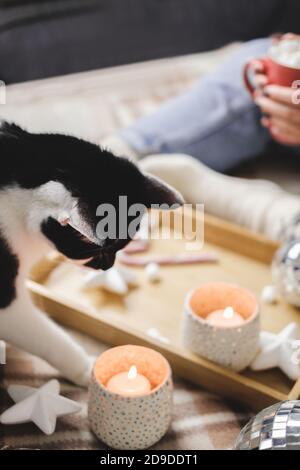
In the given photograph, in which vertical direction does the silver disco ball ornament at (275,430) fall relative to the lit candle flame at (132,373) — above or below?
above

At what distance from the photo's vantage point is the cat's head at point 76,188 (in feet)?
1.45

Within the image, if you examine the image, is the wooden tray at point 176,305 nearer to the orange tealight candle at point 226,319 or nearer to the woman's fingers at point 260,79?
the orange tealight candle at point 226,319

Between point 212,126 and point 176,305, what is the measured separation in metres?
0.37

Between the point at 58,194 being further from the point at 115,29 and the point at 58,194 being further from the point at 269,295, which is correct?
the point at 115,29

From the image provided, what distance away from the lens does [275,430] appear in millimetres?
415

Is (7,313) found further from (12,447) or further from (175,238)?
(175,238)

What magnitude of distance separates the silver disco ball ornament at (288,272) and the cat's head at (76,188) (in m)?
0.23

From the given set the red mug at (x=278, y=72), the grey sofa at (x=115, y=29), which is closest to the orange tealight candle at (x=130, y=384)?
the red mug at (x=278, y=72)

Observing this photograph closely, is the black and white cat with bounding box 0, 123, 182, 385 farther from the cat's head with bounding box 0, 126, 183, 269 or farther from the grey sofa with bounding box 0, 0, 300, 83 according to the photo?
the grey sofa with bounding box 0, 0, 300, 83

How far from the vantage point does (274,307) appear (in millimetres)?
680

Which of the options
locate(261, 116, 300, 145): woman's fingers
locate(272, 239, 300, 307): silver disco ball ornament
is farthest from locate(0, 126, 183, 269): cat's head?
locate(261, 116, 300, 145): woman's fingers

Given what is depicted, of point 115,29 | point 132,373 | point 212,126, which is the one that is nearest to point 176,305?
point 132,373

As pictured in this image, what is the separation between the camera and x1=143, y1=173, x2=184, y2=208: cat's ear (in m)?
0.48
